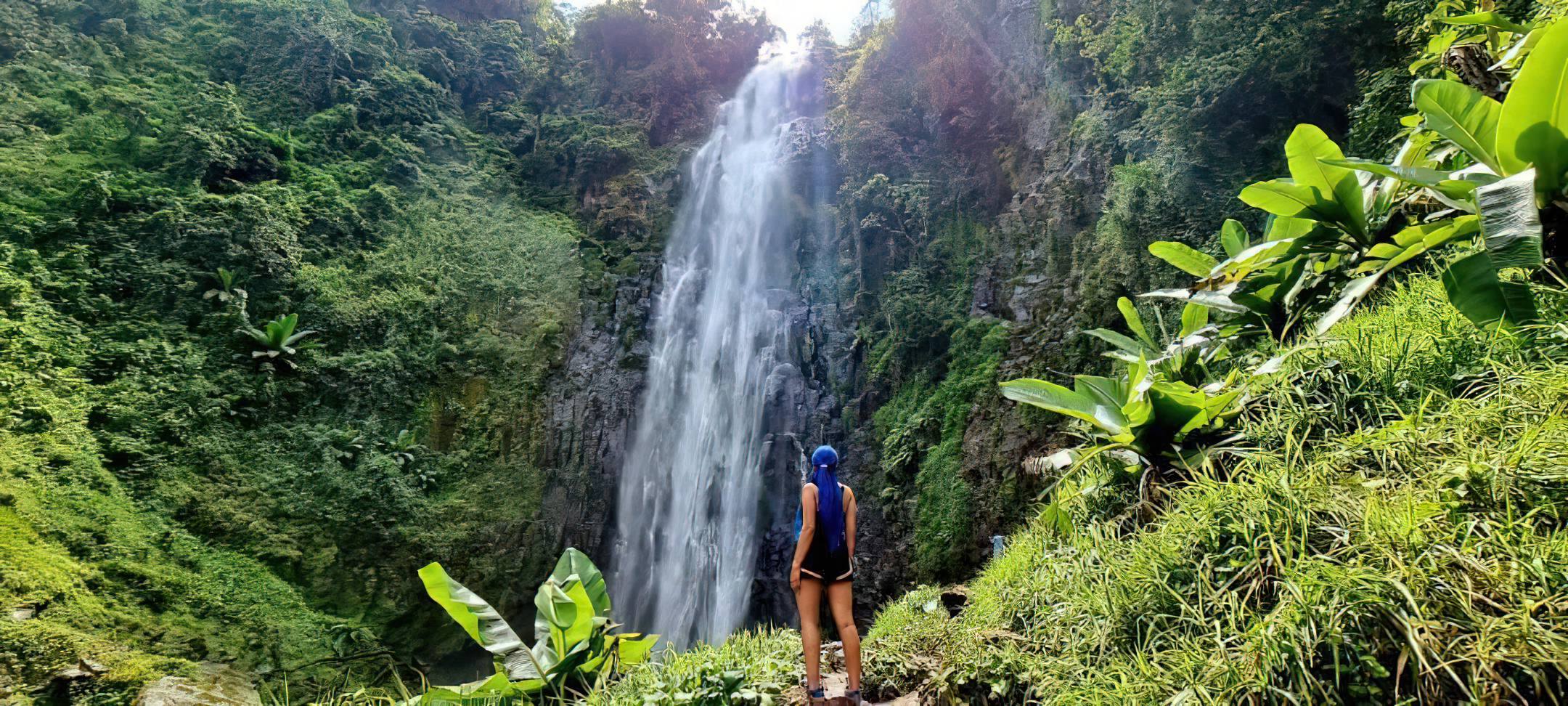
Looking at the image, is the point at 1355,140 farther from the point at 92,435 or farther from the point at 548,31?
the point at 548,31

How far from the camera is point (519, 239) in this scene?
1356 centimetres

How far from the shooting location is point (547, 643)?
3.67 meters

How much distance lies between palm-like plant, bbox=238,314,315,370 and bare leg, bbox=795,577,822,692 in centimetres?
983

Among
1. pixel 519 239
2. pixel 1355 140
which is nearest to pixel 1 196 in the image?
pixel 519 239

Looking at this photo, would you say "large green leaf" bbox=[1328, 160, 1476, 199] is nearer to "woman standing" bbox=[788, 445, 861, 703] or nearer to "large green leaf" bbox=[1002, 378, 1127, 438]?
"large green leaf" bbox=[1002, 378, 1127, 438]

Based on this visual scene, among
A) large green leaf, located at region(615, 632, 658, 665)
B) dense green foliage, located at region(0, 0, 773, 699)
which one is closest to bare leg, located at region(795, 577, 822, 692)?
large green leaf, located at region(615, 632, 658, 665)

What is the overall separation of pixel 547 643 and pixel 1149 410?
10.8 ft

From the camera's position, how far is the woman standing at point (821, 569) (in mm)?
3148

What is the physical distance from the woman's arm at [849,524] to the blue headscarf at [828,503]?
5 centimetres

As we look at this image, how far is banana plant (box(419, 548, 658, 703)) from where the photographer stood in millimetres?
3393

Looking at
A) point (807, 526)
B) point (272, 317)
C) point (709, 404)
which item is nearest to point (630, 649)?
point (807, 526)

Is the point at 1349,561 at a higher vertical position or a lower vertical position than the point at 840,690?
higher

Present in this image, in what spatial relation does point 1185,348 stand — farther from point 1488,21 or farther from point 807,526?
point 807,526

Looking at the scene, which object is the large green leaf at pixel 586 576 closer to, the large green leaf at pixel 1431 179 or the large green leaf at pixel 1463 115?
the large green leaf at pixel 1431 179
